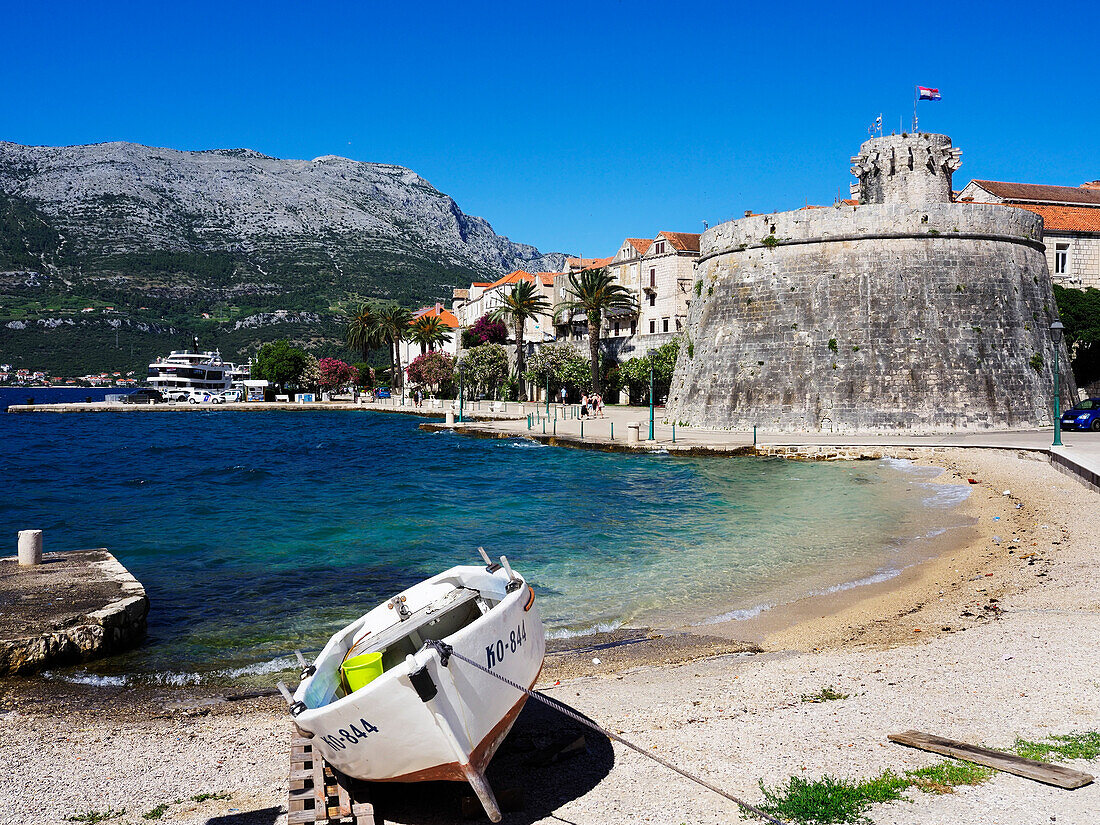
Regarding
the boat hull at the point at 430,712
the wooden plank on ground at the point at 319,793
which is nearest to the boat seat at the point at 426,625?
the boat hull at the point at 430,712

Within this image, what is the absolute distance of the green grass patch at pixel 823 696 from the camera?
729 centimetres

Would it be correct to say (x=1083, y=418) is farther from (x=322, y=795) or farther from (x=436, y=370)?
(x=436, y=370)

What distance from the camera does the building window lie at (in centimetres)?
4697

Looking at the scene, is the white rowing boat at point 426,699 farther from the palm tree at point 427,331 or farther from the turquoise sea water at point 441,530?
the palm tree at point 427,331

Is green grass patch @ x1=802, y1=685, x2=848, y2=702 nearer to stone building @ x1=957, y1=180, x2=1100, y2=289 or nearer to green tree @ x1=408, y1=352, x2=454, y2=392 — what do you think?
stone building @ x1=957, y1=180, x2=1100, y2=289

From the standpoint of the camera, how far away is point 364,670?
18.5 feet

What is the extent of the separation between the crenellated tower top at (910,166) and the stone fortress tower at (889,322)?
18.0 feet

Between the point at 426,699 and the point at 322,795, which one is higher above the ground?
the point at 426,699

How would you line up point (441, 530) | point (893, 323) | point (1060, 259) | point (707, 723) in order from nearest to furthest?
point (707, 723), point (441, 530), point (893, 323), point (1060, 259)

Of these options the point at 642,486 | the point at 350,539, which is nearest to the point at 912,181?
the point at 642,486

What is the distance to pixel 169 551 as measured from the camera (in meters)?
16.5

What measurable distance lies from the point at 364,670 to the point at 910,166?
42.1 meters

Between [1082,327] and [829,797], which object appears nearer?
[829,797]

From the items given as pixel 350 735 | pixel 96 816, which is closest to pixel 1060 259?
pixel 350 735
